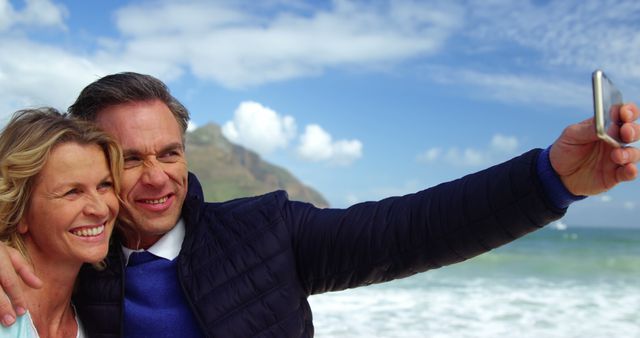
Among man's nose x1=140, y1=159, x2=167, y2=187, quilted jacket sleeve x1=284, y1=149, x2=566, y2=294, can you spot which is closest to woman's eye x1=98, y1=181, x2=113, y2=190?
man's nose x1=140, y1=159, x2=167, y2=187

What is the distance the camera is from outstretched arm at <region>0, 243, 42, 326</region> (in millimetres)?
1857

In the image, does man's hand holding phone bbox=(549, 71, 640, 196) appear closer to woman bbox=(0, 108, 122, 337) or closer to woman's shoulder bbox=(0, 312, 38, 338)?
woman bbox=(0, 108, 122, 337)

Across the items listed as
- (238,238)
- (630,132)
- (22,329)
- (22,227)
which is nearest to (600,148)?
(630,132)

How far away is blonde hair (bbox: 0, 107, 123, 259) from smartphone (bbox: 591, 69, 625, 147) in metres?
1.52

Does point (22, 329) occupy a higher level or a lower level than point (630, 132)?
lower

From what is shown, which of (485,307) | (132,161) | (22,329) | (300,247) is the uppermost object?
(132,161)

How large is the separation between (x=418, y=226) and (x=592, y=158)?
57cm

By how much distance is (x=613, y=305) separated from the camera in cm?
1127

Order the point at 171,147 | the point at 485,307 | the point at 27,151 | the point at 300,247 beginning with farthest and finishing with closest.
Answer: the point at 485,307
the point at 171,147
the point at 300,247
the point at 27,151

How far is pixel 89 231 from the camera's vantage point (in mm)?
2129

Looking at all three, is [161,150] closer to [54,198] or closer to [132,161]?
[132,161]

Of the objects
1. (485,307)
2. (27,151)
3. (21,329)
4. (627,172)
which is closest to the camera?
(627,172)

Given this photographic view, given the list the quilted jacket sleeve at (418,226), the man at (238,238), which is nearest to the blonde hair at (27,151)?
the man at (238,238)

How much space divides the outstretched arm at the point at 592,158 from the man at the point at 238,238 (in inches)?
2.9
